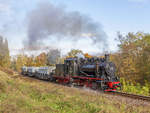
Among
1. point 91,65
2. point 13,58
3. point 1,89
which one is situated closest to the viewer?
point 1,89

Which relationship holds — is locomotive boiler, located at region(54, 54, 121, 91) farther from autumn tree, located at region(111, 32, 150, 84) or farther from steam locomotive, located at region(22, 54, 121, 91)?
autumn tree, located at region(111, 32, 150, 84)

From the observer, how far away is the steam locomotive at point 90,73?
14.4 metres

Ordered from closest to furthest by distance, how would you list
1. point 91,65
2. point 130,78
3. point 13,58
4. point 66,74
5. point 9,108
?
point 9,108 → point 91,65 → point 66,74 → point 130,78 → point 13,58

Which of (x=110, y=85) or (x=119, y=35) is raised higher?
(x=119, y=35)

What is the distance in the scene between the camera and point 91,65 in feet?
52.5

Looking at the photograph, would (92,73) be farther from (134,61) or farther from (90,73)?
(134,61)

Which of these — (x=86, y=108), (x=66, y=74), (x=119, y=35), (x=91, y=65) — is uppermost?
(x=119, y=35)

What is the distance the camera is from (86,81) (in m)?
16.2

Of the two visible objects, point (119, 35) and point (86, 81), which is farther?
point (119, 35)

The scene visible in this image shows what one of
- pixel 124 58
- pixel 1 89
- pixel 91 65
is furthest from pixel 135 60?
pixel 1 89

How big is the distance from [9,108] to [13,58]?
9333 cm

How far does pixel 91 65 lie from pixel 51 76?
10.2 metres

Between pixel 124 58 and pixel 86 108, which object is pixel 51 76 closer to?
pixel 124 58

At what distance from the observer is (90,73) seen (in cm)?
1619
